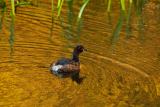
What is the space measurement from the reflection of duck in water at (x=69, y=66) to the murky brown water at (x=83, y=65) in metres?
0.14

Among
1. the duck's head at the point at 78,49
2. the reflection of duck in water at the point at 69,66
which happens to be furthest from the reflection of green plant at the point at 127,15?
the reflection of duck in water at the point at 69,66

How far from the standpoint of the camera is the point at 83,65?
409 inches

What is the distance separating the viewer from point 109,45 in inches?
440

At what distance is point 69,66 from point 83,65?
256 mm

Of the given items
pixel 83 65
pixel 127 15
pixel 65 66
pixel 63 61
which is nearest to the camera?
pixel 63 61

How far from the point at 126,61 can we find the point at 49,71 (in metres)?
1.51

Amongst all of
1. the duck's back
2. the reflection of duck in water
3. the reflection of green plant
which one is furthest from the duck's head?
the reflection of green plant

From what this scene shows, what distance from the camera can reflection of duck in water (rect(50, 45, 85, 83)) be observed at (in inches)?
385

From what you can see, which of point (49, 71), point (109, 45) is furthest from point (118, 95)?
point (109, 45)

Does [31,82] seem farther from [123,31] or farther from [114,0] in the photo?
[114,0]

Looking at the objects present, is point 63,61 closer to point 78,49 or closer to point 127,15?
point 78,49

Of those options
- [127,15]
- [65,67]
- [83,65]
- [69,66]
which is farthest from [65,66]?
[127,15]

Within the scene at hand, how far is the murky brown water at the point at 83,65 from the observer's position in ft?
28.7

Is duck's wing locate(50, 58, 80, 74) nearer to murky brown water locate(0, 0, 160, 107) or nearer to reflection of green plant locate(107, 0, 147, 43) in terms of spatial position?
murky brown water locate(0, 0, 160, 107)
